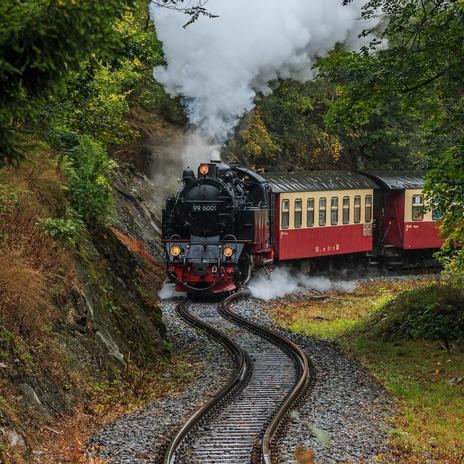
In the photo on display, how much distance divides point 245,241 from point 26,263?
38.4 ft

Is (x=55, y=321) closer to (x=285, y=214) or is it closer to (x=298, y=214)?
(x=285, y=214)

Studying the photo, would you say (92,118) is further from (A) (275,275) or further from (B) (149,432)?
(A) (275,275)

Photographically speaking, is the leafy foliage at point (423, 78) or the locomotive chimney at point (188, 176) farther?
the locomotive chimney at point (188, 176)

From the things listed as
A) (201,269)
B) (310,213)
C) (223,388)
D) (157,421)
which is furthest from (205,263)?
(157,421)

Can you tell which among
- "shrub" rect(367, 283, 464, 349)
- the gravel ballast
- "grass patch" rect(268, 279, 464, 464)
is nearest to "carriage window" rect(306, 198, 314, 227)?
"grass patch" rect(268, 279, 464, 464)

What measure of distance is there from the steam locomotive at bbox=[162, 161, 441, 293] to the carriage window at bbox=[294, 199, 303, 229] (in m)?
0.03

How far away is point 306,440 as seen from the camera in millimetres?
9391

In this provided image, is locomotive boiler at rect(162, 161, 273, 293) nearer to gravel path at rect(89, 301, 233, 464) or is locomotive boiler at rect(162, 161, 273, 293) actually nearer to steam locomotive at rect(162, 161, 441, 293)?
steam locomotive at rect(162, 161, 441, 293)

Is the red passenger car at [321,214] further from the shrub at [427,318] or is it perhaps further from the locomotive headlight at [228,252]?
the shrub at [427,318]

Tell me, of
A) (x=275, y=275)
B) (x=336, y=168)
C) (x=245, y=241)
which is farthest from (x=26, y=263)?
(x=336, y=168)

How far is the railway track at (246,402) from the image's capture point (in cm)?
898

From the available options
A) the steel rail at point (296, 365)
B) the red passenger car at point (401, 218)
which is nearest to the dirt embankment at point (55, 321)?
the steel rail at point (296, 365)

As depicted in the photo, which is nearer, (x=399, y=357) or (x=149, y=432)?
(x=149, y=432)

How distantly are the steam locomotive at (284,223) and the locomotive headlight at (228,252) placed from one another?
4cm
